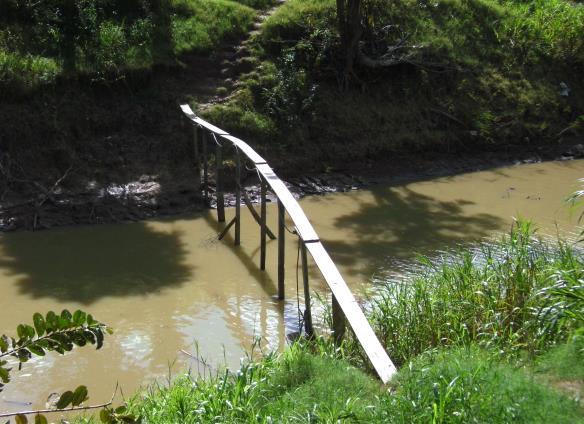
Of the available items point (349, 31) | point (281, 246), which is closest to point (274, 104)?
point (349, 31)

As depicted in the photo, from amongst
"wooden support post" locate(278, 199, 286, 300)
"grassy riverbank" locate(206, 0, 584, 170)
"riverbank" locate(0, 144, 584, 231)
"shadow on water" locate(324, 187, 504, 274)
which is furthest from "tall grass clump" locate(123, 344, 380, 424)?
"grassy riverbank" locate(206, 0, 584, 170)

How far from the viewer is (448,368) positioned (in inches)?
182

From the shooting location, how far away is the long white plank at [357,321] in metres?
5.31

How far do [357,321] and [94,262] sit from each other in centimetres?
471

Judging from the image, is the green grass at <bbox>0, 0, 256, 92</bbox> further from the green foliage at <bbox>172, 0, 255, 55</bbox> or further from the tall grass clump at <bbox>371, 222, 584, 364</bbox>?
the tall grass clump at <bbox>371, 222, 584, 364</bbox>

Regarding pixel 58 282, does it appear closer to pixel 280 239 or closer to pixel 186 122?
pixel 280 239

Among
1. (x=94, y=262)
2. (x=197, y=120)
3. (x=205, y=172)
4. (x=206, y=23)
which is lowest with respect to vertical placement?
(x=94, y=262)

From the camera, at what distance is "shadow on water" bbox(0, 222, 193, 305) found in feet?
29.2

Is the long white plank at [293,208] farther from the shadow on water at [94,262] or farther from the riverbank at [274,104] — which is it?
the riverbank at [274,104]

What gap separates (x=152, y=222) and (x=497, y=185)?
A: 5.51 m

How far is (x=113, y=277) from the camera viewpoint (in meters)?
9.24

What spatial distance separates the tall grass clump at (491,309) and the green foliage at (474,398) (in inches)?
33.1

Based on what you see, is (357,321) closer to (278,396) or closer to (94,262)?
(278,396)

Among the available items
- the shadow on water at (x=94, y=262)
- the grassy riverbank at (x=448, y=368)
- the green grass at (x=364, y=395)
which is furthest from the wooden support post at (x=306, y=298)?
the shadow on water at (x=94, y=262)
